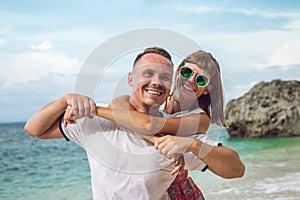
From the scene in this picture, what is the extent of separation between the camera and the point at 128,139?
1886 millimetres

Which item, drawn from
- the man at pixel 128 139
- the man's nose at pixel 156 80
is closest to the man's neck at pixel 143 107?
the man at pixel 128 139

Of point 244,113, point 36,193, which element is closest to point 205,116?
point 36,193

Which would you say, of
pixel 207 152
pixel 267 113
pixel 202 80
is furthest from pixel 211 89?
pixel 267 113

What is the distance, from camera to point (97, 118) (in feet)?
6.29

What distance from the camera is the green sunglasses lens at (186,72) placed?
2.21m

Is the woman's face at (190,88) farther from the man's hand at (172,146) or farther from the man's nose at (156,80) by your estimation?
the man's hand at (172,146)

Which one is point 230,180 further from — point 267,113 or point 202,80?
point 267,113

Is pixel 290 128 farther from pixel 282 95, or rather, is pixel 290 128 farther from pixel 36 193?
pixel 36 193

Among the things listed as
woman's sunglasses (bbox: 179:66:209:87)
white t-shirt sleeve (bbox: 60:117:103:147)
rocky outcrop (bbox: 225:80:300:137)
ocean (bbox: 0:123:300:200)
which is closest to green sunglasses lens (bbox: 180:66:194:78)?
woman's sunglasses (bbox: 179:66:209:87)

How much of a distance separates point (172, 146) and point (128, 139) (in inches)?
8.9

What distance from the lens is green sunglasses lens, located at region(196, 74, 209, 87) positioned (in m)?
2.21

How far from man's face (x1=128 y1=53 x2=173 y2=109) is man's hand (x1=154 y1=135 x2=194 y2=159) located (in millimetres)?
192

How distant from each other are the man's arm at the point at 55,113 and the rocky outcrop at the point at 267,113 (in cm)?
1415

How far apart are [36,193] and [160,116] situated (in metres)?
8.56
